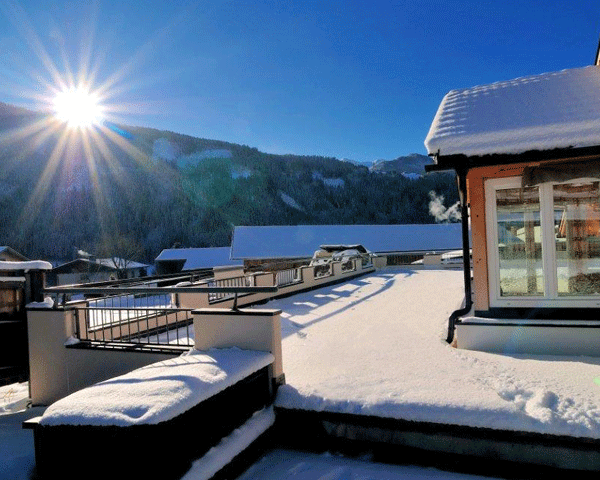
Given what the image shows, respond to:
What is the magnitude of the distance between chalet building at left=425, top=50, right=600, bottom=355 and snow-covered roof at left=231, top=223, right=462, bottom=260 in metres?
29.7

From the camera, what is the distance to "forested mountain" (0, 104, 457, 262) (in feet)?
261

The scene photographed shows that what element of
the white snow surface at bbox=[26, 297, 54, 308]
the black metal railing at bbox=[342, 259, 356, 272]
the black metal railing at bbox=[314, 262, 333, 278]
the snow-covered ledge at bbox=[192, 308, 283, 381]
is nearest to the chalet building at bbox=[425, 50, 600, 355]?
the snow-covered ledge at bbox=[192, 308, 283, 381]

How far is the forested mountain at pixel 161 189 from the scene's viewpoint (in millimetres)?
79562

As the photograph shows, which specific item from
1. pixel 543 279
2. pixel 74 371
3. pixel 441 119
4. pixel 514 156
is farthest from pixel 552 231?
pixel 74 371

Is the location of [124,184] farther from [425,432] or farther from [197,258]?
[425,432]

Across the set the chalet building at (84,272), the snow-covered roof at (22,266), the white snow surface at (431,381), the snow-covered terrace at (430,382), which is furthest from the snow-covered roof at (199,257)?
the snow-covered terrace at (430,382)

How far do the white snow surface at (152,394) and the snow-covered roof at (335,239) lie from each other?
31303mm

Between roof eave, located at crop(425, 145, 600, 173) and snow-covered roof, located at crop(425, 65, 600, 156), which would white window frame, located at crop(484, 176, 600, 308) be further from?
snow-covered roof, located at crop(425, 65, 600, 156)

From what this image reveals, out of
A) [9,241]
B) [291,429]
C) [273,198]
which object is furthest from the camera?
[273,198]

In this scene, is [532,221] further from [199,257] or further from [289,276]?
[199,257]

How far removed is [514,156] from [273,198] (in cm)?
9746

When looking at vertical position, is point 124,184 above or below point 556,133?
above

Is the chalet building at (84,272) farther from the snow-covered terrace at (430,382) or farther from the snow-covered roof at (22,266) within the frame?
the snow-covered terrace at (430,382)

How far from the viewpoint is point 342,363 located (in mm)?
4555
